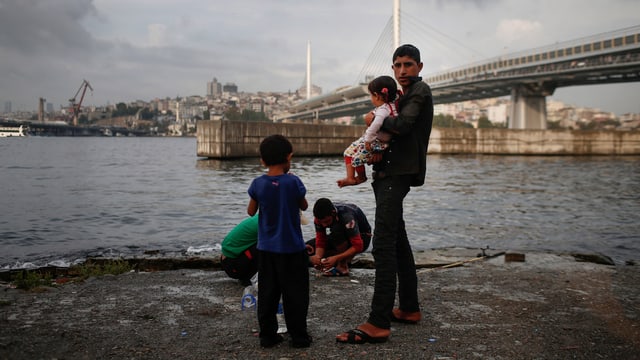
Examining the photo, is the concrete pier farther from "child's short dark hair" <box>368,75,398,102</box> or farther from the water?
"child's short dark hair" <box>368,75,398,102</box>

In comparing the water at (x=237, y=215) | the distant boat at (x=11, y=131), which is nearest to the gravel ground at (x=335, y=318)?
the water at (x=237, y=215)

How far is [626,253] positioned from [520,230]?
2.25 meters

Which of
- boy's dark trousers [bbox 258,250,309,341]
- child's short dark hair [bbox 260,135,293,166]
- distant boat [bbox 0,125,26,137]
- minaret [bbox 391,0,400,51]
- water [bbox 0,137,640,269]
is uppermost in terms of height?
minaret [bbox 391,0,400,51]

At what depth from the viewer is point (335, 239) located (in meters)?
5.59

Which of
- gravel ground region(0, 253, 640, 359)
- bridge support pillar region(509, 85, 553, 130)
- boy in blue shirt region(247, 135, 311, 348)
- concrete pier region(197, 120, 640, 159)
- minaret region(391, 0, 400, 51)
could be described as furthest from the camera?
minaret region(391, 0, 400, 51)

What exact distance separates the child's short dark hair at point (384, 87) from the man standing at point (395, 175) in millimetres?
96

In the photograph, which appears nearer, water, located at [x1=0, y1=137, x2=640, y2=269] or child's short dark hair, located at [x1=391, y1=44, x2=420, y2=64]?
child's short dark hair, located at [x1=391, y1=44, x2=420, y2=64]

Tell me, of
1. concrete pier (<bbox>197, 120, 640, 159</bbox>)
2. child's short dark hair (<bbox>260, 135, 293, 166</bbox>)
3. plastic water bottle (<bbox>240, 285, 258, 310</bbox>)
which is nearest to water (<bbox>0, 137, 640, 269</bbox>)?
plastic water bottle (<bbox>240, 285, 258, 310</bbox>)

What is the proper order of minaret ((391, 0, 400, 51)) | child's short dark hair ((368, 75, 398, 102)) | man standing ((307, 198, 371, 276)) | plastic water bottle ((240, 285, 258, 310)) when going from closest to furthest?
child's short dark hair ((368, 75, 398, 102)), plastic water bottle ((240, 285, 258, 310)), man standing ((307, 198, 371, 276)), minaret ((391, 0, 400, 51))

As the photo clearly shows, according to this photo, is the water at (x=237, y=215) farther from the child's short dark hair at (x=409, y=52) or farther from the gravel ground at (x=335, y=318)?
the child's short dark hair at (x=409, y=52)

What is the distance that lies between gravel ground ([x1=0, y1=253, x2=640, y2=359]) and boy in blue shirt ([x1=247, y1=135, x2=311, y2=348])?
0.18 m

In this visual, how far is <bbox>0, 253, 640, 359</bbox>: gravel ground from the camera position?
11.0ft

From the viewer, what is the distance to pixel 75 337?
353 centimetres

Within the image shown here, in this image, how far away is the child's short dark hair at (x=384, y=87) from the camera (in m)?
3.65
